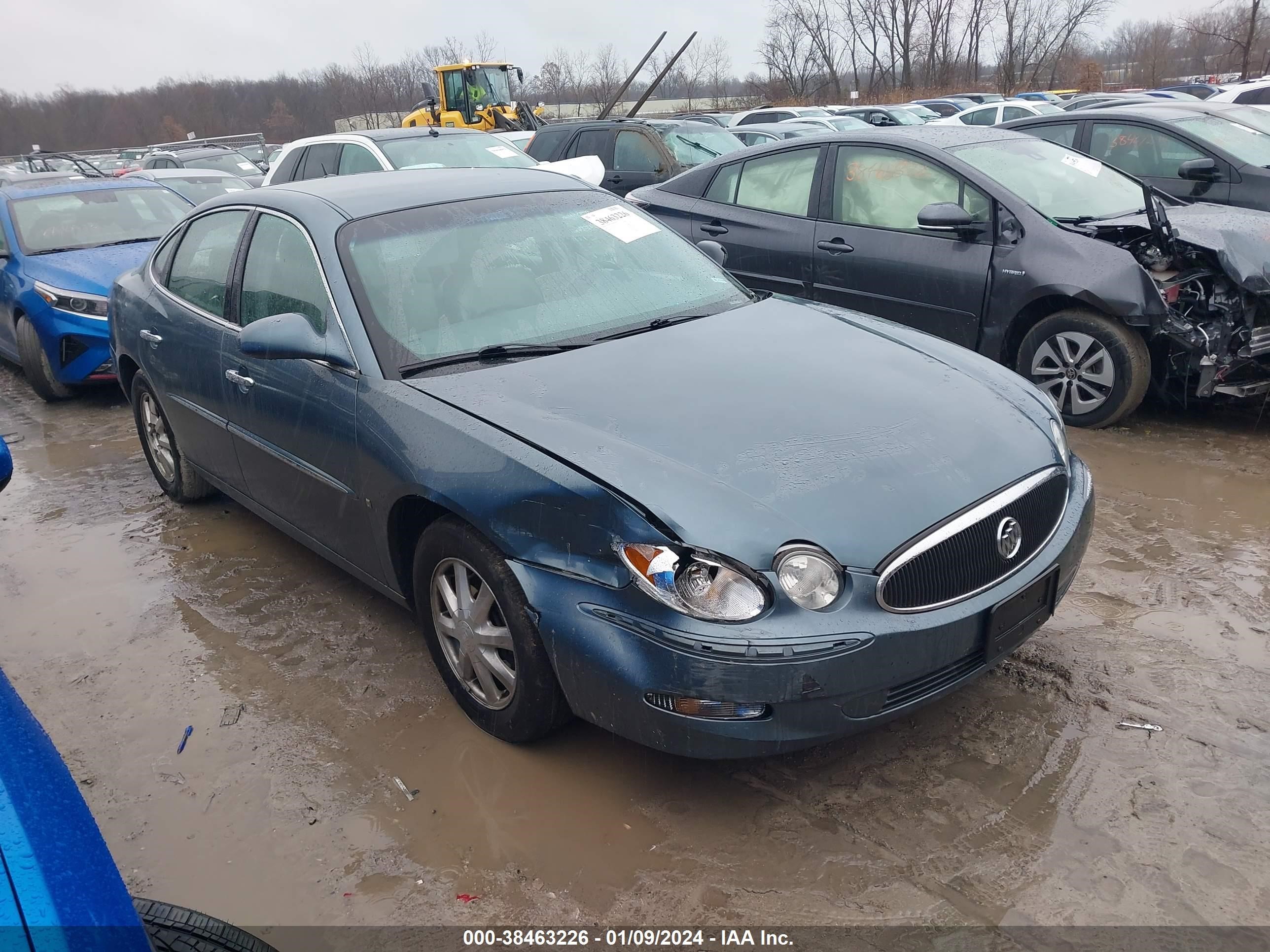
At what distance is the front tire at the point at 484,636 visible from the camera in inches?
109

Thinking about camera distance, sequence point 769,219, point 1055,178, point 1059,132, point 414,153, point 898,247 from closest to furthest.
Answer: point 898,247
point 1055,178
point 769,219
point 1059,132
point 414,153

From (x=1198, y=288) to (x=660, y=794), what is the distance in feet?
13.8

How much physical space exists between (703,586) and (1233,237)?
4.33 metres

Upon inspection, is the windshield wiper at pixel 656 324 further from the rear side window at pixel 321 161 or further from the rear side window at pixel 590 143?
the rear side window at pixel 590 143

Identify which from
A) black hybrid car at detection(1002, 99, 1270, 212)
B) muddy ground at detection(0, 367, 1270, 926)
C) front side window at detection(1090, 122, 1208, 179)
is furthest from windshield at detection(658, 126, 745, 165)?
muddy ground at detection(0, 367, 1270, 926)

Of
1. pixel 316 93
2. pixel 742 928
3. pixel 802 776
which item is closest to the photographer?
pixel 742 928

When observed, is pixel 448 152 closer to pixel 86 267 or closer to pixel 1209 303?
pixel 86 267

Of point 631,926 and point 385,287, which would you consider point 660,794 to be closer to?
point 631,926

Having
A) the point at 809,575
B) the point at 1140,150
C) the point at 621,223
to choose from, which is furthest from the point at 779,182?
the point at 809,575

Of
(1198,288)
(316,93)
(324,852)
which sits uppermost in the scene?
(316,93)

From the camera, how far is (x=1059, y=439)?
10.2 ft

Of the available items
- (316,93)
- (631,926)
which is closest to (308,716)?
(631,926)

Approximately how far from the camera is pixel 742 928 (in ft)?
7.61

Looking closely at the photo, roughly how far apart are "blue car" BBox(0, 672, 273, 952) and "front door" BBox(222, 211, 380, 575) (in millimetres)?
1754
